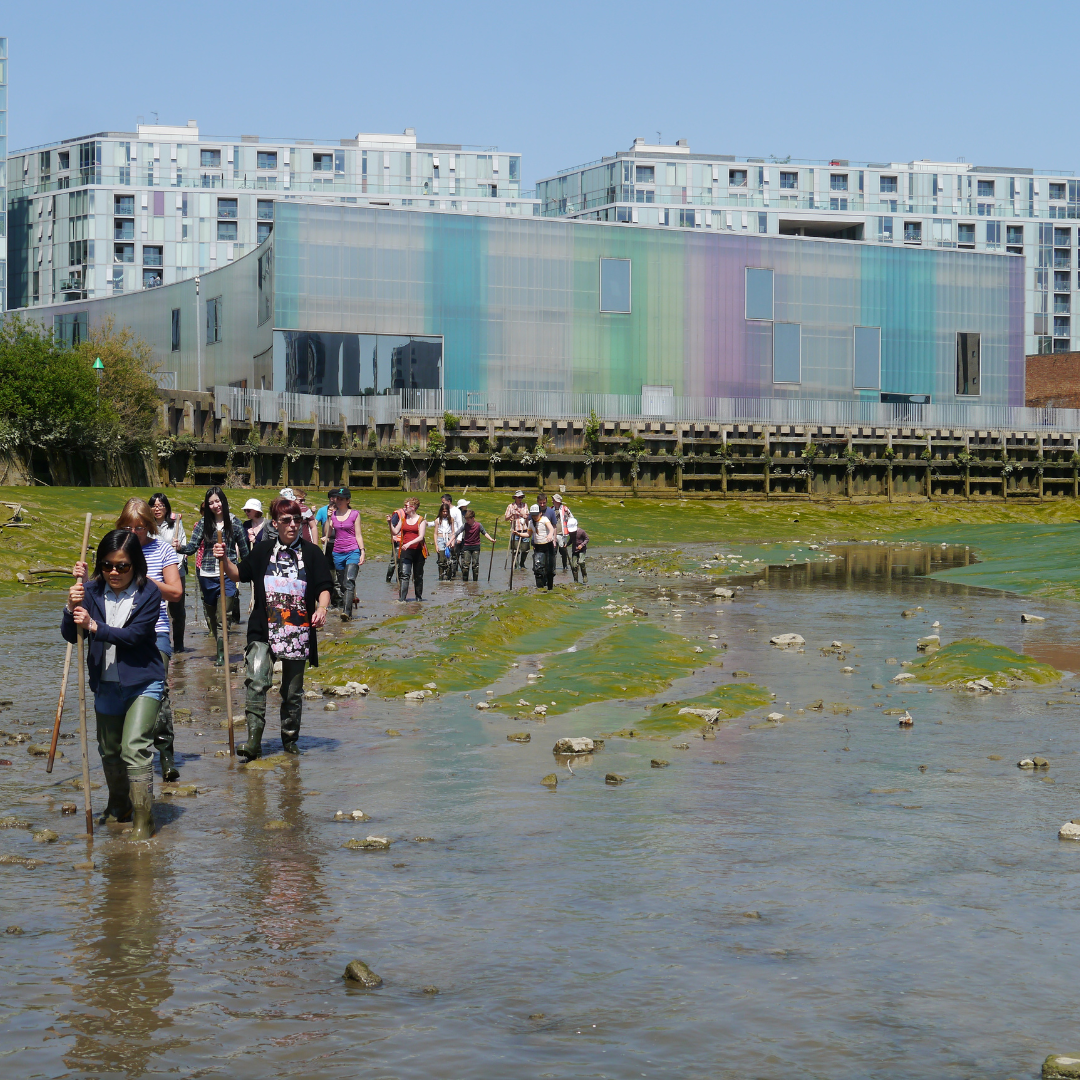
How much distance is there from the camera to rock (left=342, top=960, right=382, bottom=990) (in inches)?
271

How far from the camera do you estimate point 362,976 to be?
6.88m

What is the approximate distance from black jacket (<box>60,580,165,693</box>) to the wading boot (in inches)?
24.8

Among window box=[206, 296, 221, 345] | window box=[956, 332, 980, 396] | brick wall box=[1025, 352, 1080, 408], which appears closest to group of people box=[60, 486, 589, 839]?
window box=[206, 296, 221, 345]

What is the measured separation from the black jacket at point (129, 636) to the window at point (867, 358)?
221ft

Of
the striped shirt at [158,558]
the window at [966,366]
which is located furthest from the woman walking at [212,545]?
the window at [966,366]

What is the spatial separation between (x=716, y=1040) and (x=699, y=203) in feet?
470

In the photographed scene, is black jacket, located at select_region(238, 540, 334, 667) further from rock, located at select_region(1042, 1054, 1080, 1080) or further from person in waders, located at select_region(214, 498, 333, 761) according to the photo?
rock, located at select_region(1042, 1054, 1080, 1080)

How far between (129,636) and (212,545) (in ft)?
A: 27.2

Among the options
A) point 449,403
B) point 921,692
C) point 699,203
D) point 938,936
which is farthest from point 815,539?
point 699,203

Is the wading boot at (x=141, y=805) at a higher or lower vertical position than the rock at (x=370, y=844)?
higher

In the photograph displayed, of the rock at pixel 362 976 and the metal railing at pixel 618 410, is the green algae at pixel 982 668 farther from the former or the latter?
the metal railing at pixel 618 410

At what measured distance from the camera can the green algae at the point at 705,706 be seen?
45.5 feet

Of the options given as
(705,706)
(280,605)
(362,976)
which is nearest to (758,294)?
(705,706)

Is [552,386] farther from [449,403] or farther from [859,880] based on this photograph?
[859,880]
